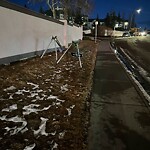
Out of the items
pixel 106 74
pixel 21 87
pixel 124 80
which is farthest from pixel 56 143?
pixel 106 74

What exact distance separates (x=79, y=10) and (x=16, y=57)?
72.3ft

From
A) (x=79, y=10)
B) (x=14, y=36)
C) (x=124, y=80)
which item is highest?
(x=79, y=10)

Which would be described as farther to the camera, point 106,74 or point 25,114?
point 106,74

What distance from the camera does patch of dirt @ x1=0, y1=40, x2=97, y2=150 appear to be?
3512mm

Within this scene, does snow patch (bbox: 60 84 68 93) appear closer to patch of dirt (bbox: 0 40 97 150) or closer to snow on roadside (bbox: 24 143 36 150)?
patch of dirt (bbox: 0 40 97 150)

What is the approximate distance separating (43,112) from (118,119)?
1562 mm

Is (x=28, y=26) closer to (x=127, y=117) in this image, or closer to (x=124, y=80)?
(x=124, y=80)

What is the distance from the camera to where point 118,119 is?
15.1 ft

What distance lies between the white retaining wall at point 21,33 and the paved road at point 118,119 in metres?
4.44

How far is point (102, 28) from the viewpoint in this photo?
7631 centimetres

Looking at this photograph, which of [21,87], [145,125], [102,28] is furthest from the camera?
[102,28]

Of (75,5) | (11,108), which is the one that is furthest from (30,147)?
(75,5)

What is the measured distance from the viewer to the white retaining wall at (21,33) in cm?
912

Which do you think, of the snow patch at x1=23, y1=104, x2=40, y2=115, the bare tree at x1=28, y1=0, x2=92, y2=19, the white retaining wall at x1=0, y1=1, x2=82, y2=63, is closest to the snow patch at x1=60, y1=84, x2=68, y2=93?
the snow patch at x1=23, y1=104, x2=40, y2=115
